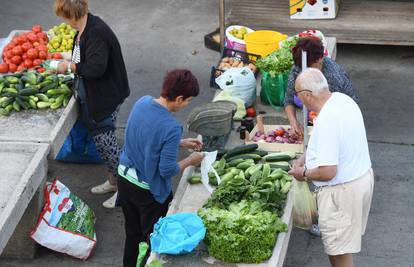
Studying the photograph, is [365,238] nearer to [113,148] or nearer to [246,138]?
[246,138]

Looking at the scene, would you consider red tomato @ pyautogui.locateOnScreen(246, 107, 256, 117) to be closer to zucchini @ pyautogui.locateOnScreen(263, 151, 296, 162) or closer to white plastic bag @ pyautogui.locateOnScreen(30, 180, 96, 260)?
zucchini @ pyautogui.locateOnScreen(263, 151, 296, 162)

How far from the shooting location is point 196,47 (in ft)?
32.7

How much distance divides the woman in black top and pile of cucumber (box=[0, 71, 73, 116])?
15 centimetres

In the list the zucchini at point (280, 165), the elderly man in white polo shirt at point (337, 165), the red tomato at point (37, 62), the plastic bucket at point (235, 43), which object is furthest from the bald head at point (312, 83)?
the red tomato at point (37, 62)

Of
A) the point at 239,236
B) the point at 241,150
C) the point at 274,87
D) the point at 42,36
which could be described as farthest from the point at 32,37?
the point at 239,236

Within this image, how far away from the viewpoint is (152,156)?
204 inches

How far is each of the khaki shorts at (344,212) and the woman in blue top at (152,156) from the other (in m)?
1.01

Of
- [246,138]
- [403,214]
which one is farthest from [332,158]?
[403,214]

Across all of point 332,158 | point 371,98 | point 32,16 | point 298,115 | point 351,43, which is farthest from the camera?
point 32,16

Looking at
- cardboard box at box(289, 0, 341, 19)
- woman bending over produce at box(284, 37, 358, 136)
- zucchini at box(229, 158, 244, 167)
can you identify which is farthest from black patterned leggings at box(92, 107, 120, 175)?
cardboard box at box(289, 0, 341, 19)

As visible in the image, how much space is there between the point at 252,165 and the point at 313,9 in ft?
13.7

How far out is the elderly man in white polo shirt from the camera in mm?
4938

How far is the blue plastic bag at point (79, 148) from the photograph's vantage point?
7.29 metres

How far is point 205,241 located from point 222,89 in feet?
7.14
